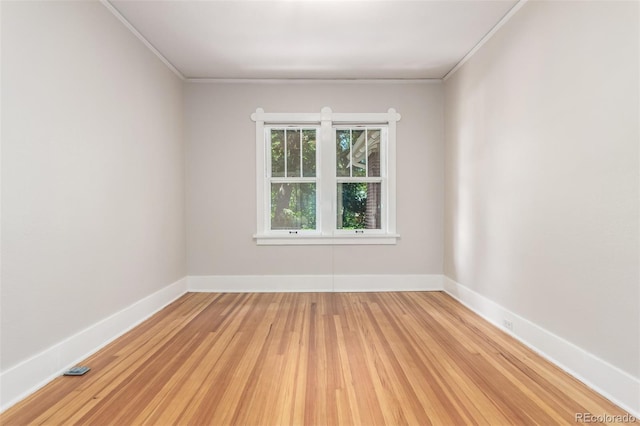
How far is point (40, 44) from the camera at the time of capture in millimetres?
2186

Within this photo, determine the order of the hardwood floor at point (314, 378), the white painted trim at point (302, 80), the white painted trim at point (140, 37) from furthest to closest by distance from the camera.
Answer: the white painted trim at point (302, 80) → the white painted trim at point (140, 37) → the hardwood floor at point (314, 378)

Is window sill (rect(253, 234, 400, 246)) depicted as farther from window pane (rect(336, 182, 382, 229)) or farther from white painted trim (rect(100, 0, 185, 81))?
white painted trim (rect(100, 0, 185, 81))

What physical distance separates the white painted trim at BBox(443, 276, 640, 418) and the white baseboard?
1.41 meters

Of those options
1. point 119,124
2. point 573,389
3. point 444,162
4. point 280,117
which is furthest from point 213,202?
point 573,389

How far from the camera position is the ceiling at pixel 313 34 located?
9.62 feet

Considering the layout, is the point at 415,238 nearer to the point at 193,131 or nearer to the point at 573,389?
the point at 573,389

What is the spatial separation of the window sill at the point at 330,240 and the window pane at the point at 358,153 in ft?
2.87

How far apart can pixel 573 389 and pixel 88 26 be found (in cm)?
418

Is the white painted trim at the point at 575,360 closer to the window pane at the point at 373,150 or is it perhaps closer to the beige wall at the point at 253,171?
the beige wall at the point at 253,171

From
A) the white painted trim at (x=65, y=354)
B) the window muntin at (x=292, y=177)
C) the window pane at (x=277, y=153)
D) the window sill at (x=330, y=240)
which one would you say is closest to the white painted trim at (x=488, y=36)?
the window muntin at (x=292, y=177)

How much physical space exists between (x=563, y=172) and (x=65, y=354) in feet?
12.0

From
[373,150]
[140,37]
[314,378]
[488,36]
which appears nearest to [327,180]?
[373,150]

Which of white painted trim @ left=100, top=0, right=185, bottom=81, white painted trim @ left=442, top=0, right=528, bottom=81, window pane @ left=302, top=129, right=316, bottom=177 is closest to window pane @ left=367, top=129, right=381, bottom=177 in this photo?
window pane @ left=302, top=129, right=316, bottom=177

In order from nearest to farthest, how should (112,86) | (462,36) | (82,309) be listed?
(82,309)
(112,86)
(462,36)
